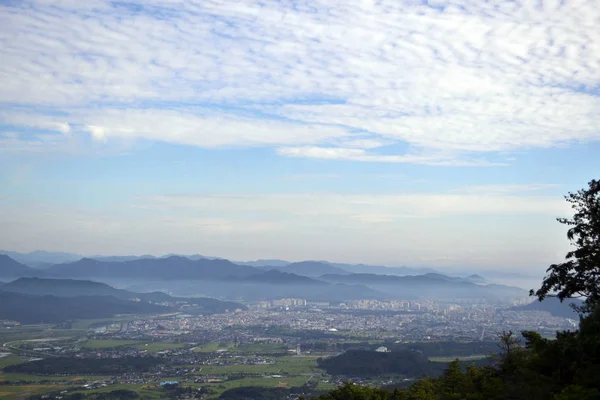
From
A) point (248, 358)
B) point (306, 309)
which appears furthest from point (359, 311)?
point (248, 358)

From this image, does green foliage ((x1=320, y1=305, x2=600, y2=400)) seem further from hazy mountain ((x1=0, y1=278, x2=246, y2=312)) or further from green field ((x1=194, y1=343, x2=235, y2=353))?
hazy mountain ((x1=0, y1=278, x2=246, y2=312))

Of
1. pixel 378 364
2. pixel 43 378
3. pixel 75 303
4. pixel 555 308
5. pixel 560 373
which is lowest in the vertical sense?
pixel 43 378

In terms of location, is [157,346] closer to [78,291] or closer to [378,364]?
[378,364]

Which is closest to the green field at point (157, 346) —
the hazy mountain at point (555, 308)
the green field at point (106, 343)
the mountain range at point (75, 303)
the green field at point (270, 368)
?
the green field at point (106, 343)

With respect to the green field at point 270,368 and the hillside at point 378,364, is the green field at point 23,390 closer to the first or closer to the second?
the green field at point 270,368

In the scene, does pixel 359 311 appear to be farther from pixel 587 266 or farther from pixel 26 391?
pixel 587 266

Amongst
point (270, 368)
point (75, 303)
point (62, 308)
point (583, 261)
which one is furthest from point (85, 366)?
point (75, 303)
